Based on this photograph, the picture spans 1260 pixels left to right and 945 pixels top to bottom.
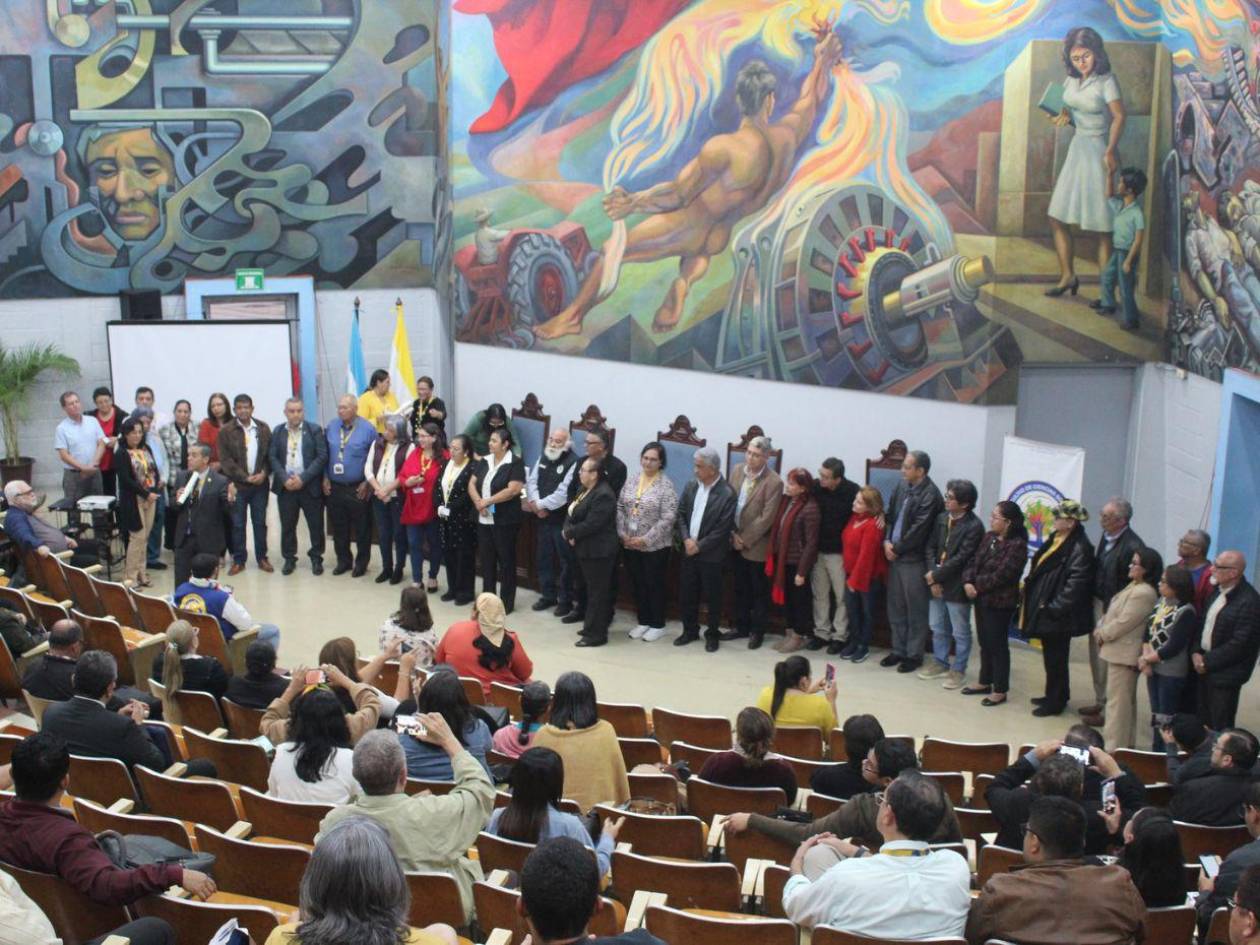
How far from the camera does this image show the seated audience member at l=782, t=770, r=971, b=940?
159 inches

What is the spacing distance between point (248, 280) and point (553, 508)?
6.27 metres

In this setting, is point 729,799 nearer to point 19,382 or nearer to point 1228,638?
point 1228,638

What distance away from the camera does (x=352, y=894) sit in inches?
125

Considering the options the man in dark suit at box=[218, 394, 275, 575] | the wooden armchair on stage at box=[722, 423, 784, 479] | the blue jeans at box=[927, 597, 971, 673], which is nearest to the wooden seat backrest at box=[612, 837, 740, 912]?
the blue jeans at box=[927, 597, 971, 673]

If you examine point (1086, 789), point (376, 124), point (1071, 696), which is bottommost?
point (1071, 696)

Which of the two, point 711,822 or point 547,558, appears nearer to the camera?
point 711,822

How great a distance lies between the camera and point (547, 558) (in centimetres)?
1041

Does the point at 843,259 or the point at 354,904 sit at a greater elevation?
the point at 843,259

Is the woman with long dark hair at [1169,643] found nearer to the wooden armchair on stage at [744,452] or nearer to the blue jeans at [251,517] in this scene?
the wooden armchair on stage at [744,452]

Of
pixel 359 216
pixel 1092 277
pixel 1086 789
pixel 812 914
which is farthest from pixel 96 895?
pixel 359 216

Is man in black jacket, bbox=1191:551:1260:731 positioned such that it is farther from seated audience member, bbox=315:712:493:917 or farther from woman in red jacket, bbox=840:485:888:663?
seated audience member, bbox=315:712:493:917

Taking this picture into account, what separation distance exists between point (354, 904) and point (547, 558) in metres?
7.25

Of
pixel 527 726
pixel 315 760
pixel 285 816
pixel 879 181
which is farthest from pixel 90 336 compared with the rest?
pixel 285 816

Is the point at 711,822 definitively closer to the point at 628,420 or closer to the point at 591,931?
the point at 591,931
